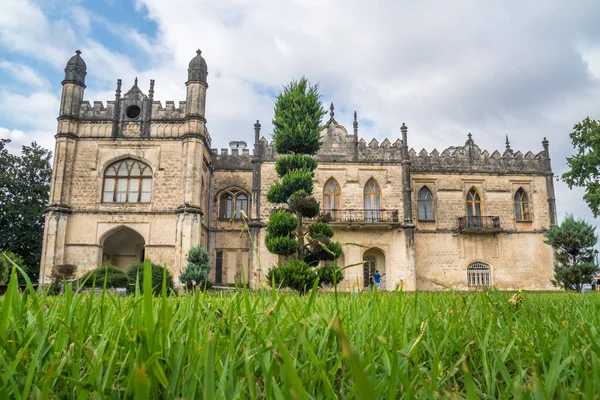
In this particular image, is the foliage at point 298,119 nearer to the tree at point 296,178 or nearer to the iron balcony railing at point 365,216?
the tree at point 296,178

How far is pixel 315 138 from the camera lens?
16875 mm

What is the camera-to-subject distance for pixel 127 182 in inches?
875

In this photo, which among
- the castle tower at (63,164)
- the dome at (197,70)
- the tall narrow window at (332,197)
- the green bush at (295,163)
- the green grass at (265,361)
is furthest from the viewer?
the tall narrow window at (332,197)

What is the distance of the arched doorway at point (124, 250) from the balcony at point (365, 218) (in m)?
10.5

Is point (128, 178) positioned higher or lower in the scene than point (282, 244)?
higher

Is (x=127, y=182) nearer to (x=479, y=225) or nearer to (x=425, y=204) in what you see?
(x=425, y=204)

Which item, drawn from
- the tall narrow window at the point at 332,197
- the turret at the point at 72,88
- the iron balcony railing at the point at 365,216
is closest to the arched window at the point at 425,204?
the iron balcony railing at the point at 365,216

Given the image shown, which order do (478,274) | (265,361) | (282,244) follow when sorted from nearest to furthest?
(265,361), (282,244), (478,274)

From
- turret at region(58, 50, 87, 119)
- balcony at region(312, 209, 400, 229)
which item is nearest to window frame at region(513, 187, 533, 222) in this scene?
balcony at region(312, 209, 400, 229)

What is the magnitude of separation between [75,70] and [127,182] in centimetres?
643

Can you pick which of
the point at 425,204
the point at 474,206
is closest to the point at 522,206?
the point at 474,206

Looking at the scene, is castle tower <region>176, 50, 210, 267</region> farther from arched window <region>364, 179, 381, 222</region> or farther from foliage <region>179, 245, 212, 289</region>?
arched window <region>364, 179, 381, 222</region>

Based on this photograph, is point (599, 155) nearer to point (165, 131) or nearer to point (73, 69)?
point (165, 131)

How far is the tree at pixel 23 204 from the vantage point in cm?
2702
